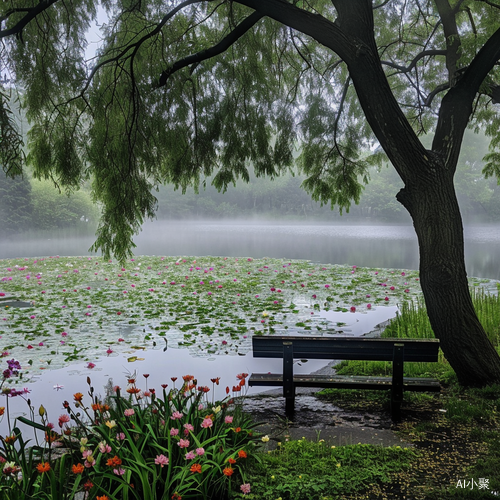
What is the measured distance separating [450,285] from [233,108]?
3.02 metres

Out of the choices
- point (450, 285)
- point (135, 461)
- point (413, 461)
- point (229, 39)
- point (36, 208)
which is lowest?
point (413, 461)

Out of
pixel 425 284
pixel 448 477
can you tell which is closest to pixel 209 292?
pixel 425 284

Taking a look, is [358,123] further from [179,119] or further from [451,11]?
[179,119]

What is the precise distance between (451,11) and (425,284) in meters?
2.77

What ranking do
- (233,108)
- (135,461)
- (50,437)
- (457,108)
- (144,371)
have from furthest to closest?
(233,108), (144,371), (457,108), (135,461), (50,437)

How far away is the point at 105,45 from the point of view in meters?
4.83

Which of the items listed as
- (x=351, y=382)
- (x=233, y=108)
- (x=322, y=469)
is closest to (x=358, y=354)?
(x=351, y=382)

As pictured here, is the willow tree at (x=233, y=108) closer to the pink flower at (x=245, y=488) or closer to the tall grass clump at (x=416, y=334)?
the tall grass clump at (x=416, y=334)

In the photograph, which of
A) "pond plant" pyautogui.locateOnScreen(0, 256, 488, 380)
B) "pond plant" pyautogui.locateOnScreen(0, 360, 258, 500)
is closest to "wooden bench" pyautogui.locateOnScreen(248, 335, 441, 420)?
"pond plant" pyautogui.locateOnScreen(0, 360, 258, 500)

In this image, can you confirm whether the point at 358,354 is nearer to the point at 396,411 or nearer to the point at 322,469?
the point at 396,411

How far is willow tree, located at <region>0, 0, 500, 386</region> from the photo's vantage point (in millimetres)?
3660

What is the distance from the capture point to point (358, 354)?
3227mm

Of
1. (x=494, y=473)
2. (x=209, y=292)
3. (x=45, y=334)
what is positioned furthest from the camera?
(x=209, y=292)

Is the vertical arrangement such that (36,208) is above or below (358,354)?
above
